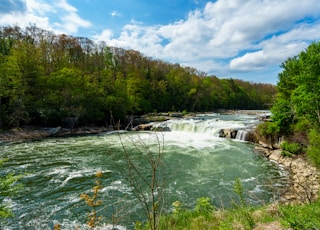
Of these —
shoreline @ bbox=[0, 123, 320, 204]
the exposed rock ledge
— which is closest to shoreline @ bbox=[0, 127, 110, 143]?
shoreline @ bbox=[0, 123, 320, 204]

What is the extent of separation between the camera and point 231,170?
10.9 metres

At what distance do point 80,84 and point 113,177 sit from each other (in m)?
19.7

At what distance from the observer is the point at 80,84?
2639 cm

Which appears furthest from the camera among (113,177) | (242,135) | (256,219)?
(242,135)

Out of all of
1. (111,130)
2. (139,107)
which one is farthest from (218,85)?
(111,130)

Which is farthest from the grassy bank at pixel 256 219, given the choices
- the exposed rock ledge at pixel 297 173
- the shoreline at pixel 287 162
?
the exposed rock ledge at pixel 297 173

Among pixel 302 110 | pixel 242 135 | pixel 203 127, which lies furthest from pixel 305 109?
pixel 203 127

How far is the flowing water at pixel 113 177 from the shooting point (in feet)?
21.6

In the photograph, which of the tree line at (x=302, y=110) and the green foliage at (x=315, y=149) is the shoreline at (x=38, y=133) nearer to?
the tree line at (x=302, y=110)

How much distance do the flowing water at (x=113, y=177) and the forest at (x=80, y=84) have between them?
3.63 meters

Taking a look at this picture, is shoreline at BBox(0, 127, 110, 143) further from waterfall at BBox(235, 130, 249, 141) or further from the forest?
waterfall at BBox(235, 130, 249, 141)

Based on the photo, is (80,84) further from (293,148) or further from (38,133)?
(293,148)

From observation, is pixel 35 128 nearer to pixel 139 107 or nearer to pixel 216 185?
pixel 139 107

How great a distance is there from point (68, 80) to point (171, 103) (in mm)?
25258
